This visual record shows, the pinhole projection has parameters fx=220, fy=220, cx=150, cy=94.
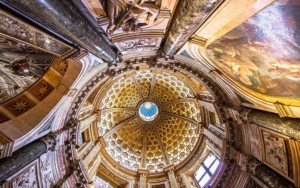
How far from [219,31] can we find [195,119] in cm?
892

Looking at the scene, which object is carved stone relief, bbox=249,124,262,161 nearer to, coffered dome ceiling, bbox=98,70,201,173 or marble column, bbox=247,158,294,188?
marble column, bbox=247,158,294,188

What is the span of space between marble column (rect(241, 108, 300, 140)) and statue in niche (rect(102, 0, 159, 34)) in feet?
13.8

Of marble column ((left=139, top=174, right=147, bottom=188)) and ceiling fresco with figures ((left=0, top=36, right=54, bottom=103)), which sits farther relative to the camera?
marble column ((left=139, top=174, right=147, bottom=188))

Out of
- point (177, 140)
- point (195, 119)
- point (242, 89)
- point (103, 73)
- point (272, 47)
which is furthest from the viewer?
point (177, 140)

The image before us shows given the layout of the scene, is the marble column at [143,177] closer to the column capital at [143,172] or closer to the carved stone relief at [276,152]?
the column capital at [143,172]

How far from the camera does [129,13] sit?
546cm

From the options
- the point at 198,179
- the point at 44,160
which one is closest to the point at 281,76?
the point at 44,160

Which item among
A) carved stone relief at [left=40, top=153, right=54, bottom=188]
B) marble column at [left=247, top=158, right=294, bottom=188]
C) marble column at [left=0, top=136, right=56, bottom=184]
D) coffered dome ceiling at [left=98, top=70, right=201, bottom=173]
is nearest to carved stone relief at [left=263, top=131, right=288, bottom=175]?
marble column at [left=247, top=158, right=294, bottom=188]

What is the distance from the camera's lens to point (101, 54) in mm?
6527

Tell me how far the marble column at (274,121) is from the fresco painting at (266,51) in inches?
39.0

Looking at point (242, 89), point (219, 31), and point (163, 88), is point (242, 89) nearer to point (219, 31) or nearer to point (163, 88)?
point (219, 31)

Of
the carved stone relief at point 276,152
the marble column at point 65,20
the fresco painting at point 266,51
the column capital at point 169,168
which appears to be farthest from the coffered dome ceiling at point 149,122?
the fresco painting at point 266,51

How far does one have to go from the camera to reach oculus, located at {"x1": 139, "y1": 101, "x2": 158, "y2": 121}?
1591cm

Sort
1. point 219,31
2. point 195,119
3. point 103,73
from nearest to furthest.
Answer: point 219,31 < point 103,73 < point 195,119
